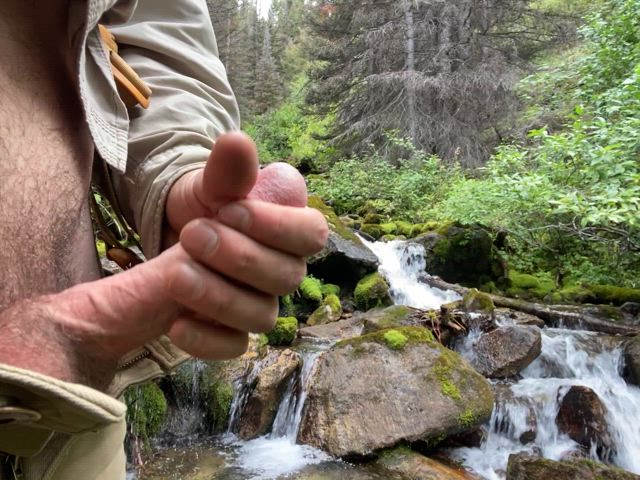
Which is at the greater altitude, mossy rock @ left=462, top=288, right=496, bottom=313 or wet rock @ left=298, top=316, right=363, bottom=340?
mossy rock @ left=462, top=288, right=496, bottom=313

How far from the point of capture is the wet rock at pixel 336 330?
6.57m

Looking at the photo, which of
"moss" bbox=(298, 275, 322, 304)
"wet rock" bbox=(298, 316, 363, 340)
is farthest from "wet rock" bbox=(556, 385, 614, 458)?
"moss" bbox=(298, 275, 322, 304)

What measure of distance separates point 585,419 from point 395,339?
2.00m

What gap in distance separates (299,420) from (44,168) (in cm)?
421

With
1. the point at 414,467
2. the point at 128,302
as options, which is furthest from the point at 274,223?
the point at 414,467

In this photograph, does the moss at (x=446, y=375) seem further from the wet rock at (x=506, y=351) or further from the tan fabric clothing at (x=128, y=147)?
the tan fabric clothing at (x=128, y=147)

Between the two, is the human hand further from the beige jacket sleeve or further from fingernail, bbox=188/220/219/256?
the beige jacket sleeve

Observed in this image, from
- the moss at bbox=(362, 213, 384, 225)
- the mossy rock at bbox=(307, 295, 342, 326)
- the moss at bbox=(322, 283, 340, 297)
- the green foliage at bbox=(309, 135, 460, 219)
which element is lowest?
the mossy rock at bbox=(307, 295, 342, 326)

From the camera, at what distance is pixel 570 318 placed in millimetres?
7074

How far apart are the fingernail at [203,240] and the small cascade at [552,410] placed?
14.1 feet

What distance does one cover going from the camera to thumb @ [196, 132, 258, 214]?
67 cm

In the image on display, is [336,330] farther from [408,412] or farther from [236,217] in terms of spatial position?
[236,217]

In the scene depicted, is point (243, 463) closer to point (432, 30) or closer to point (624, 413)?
point (624, 413)

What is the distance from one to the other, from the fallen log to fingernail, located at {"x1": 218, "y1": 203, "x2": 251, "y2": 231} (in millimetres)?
7210
